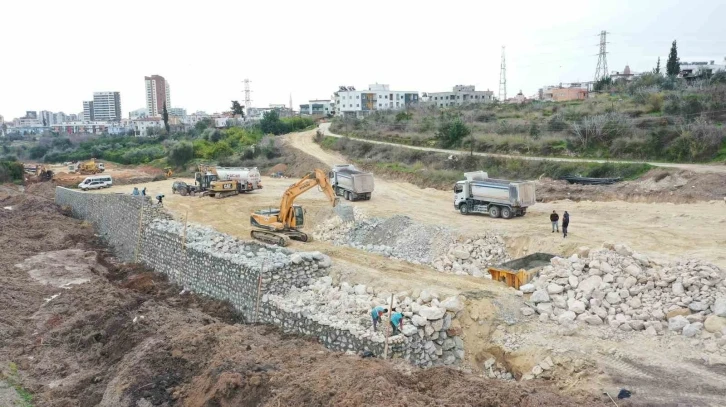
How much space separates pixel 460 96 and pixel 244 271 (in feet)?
298

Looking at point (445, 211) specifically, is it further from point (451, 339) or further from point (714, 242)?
point (451, 339)

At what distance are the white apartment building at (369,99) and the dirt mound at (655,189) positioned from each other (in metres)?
70.5

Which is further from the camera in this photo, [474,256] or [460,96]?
[460,96]

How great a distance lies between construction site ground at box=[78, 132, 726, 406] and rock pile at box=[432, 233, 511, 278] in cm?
46

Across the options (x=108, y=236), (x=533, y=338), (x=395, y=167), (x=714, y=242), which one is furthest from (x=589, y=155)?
(x=108, y=236)

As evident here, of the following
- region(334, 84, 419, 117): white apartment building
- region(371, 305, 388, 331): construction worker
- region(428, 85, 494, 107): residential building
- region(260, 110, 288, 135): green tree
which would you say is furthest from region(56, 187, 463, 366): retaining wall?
region(428, 85, 494, 107): residential building

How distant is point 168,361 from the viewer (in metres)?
12.2

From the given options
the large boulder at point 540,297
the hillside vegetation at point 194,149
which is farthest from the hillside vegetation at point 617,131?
the large boulder at point 540,297

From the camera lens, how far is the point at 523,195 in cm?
2317

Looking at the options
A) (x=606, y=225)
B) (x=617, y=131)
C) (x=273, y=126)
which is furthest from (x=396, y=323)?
(x=273, y=126)

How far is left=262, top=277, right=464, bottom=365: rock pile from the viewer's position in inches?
491

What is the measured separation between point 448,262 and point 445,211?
6247 mm

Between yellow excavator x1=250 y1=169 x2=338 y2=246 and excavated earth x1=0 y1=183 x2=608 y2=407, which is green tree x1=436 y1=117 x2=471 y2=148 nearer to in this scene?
yellow excavator x1=250 y1=169 x2=338 y2=246

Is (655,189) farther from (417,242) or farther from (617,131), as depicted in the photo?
(417,242)
